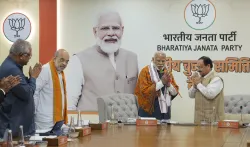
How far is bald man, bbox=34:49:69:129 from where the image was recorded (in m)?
4.73

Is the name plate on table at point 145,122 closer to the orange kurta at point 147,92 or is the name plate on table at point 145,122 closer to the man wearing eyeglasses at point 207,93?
the man wearing eyeglasses at point 207,93

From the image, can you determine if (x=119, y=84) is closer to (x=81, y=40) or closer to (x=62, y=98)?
(x=81, y=40)

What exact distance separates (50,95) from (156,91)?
2.12m

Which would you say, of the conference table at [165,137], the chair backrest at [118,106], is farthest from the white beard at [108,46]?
the conference table at [165,137]

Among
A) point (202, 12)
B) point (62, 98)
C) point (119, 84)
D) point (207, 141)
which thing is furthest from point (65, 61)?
point (202, 12)

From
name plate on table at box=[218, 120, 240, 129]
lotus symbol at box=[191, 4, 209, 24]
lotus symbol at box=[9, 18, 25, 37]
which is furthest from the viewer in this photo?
lotus symbol at box=[9, 18, 25, 37]

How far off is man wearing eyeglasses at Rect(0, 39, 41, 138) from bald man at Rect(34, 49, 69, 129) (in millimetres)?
580

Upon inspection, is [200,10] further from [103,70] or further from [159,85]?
[103,70]

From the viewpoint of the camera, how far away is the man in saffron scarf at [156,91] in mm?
6555

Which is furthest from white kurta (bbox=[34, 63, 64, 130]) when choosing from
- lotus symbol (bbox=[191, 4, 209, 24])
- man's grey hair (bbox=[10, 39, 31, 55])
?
lotus symbol (bbox=[191, 4, 209, 24])

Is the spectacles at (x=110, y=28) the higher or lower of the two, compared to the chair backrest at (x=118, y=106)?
higher

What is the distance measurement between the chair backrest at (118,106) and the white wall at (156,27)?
5.61ft

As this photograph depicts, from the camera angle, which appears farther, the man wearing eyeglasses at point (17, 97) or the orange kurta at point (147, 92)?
the orange kurta at point (147, 92)

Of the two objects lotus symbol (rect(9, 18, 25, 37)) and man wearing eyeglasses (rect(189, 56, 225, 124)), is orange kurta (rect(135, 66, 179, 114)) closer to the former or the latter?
man wearing eyeglasses (rect(189, 56, 225, 124))
